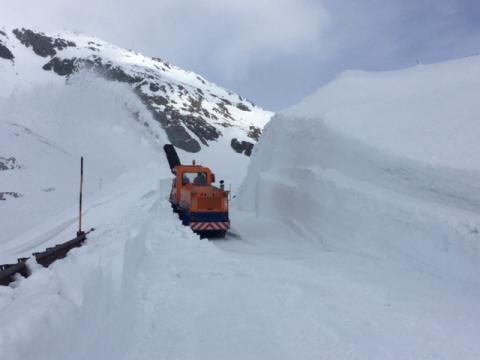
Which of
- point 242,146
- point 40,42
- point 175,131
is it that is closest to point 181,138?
point 175,131

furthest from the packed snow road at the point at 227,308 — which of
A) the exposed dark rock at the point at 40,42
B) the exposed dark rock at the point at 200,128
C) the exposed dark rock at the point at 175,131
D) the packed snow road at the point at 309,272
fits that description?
the exposed dark rock at the point at 40,42

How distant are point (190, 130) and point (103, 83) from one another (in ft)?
48.3

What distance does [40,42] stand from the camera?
70.4m

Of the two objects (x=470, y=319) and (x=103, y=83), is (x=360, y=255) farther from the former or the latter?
(x=103, y=83)

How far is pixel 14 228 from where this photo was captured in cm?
2153

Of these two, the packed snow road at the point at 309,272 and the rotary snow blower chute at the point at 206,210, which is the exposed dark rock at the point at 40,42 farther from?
the rotary snow blower chute at the point at 206,210

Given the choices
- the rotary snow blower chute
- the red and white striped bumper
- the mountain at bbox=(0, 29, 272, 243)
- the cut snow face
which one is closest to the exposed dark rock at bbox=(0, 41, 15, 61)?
the mountain at bbox=(0, 29, 272, 243)

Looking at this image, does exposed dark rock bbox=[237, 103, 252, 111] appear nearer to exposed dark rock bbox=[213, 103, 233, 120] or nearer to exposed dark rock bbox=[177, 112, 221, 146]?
exposed dark rock bbox=[213, 103, 233, 120]

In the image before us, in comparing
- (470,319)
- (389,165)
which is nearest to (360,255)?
(389,165)

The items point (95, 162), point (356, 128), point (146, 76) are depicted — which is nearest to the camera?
point (356, 128)

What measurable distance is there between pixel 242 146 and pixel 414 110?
51.8m

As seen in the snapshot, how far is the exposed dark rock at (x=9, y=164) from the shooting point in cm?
3225

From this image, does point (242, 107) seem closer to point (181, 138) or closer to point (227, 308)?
point (181, 138)

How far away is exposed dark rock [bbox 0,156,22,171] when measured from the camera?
32.2m
